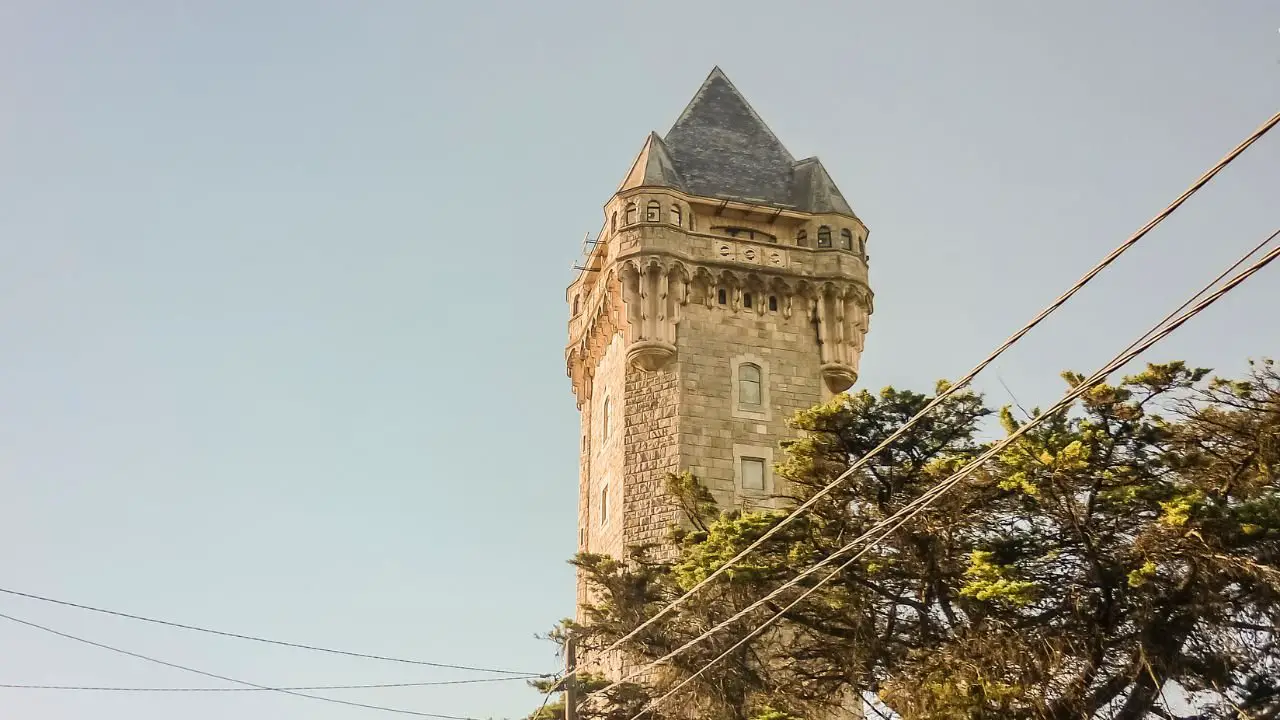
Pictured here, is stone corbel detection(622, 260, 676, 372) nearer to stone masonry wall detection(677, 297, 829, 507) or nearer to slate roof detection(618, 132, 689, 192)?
stone masonry wall detection(677, 297, 829, 507)

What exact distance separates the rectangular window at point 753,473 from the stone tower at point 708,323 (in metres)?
0.04

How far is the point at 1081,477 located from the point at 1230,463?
7.38ft

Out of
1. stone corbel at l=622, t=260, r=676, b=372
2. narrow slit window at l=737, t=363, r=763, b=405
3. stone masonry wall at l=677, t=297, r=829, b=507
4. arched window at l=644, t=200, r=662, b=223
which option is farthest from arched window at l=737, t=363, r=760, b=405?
arched window at l=644, t=200, r=662, b=223

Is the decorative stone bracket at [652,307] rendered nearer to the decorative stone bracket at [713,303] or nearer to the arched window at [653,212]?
the decorative stone bracket at [713,303]

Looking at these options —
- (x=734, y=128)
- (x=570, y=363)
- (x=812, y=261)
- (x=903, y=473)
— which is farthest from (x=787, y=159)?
(x=903, y=473)

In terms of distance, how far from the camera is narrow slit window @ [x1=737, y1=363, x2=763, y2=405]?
1442 inches

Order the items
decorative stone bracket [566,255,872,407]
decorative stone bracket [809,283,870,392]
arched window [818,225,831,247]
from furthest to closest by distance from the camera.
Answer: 1. arched window [818,225,831,247]
2. decorative stone bracket [809,283,870,392]
3. decorative stone bracket [566,255,872,407]

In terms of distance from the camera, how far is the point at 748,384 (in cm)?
3684

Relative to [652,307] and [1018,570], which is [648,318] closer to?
[652,307]

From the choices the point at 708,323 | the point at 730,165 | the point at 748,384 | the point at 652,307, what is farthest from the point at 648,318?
the point at 730,165

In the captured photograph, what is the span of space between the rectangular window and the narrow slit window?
4.95 ft

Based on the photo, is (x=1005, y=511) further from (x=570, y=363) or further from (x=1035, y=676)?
(x=570, y=363)

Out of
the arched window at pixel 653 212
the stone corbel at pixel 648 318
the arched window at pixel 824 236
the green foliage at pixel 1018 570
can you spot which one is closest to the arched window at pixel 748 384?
the stone corbel at pixel 648 318

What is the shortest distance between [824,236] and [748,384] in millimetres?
5039
